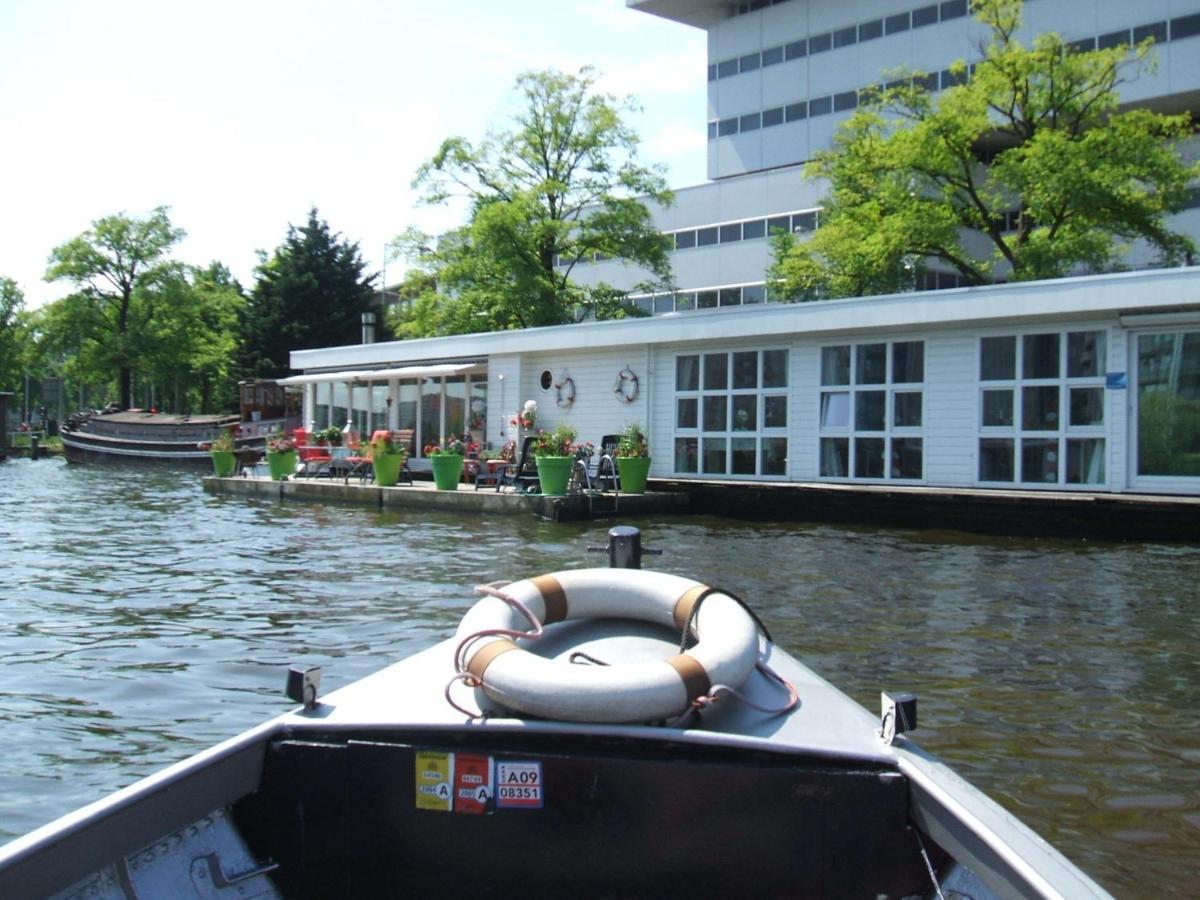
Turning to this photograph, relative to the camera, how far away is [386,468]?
20.0 m

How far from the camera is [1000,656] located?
7.34 metres

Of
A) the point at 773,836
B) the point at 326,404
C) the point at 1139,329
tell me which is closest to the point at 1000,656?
the point at 773,836

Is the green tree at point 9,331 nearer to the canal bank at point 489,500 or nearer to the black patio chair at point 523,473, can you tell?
the canal bank at point 489,500

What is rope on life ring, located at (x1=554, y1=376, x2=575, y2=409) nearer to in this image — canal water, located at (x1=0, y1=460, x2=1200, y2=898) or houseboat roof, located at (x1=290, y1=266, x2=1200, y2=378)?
houseboat roof, located at (x1=290, y1=266, x2=1200, y2=378)

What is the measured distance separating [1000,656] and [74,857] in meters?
5.98

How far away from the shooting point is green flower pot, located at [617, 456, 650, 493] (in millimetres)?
18281

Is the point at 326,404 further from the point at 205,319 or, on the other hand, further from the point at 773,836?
the point at 205,319

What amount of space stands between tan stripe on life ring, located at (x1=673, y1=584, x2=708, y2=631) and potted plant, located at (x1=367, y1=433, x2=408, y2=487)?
16612 millimetres

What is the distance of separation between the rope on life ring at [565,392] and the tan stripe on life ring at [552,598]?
17.6 m

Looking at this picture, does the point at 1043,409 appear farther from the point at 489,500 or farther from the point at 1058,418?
the point at 489,500

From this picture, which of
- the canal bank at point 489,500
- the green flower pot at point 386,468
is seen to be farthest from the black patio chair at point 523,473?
the green flower pot at point 386,468

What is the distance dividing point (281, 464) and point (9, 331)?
42.8 meters

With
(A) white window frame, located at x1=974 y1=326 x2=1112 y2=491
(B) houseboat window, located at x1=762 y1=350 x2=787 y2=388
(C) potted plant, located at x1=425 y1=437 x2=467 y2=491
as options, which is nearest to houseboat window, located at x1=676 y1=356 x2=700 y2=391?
(B) houseboat window, located at x1=762 y1=350 x2=787 y2=388

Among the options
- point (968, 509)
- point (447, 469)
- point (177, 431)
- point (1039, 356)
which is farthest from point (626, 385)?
point (177, 431)
